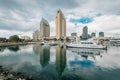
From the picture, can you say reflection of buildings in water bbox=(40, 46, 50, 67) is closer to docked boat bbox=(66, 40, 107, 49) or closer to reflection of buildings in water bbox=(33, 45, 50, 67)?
reflection of buildings in water bbox=(33, 45, 50, 67)

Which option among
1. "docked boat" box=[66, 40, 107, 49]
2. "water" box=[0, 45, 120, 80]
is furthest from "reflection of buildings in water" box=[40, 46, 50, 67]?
"docked boat" box=[66, 40, 107, 49]

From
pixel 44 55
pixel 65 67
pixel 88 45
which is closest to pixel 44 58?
pixel 44 55

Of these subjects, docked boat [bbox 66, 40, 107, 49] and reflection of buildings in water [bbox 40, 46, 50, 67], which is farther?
docked boat [bbox 66, 40, 107, 49]

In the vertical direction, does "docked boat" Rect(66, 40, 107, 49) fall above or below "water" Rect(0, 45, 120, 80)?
above

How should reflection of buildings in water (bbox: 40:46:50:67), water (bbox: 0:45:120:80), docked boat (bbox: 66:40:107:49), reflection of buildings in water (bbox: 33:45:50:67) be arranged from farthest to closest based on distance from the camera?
docked boat (bbox: 66:40:107:49) → reflection of buildings in water (bbox: 33:45:50:67) → reflection of buildings in water (bbox: 40:46:50:67) → water (bbox: 0:45:120:80)

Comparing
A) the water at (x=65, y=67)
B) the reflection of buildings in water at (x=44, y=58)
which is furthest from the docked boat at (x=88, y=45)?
the water at (x=65, y=67)

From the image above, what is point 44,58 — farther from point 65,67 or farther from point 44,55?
point 65,67

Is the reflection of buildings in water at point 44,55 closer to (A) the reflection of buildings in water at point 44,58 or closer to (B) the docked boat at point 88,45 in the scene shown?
(A) the reflection of buildings in water at point 44,58

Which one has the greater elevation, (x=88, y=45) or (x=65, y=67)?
(x=88, y=45)

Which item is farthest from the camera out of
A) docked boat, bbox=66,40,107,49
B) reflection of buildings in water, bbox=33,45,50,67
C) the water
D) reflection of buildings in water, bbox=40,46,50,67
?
docked boat, bbox=66,40,107,49

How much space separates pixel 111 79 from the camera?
29.6 meters

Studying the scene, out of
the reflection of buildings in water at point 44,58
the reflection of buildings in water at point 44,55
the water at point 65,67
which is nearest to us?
the water at point 65,67

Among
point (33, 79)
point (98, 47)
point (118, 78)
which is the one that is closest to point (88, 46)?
point (98, 47)

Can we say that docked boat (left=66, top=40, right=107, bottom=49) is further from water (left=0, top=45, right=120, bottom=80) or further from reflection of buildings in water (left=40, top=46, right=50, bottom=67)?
water (left=0, top=45, right=120, bottom=80)
